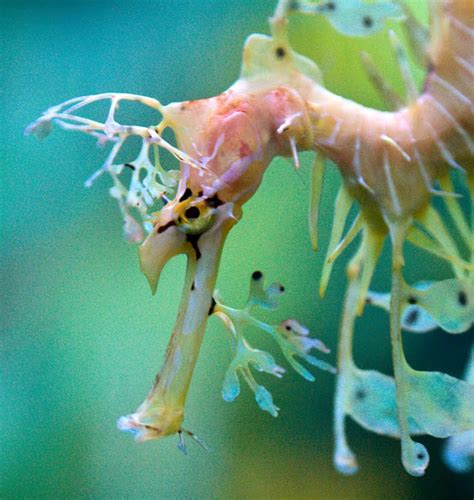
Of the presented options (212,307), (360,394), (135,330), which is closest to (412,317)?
(360,394)

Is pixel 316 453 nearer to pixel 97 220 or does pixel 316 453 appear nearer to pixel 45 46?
pixel 97 220

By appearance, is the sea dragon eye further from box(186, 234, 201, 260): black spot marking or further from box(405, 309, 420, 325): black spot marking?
box(405, 309, 420, 325): black spot marking

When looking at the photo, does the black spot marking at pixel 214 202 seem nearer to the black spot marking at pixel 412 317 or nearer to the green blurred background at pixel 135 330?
the black spot marking at pixel 412 317

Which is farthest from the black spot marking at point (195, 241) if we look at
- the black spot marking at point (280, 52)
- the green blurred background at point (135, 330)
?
the green blurred background at point (135, 330)

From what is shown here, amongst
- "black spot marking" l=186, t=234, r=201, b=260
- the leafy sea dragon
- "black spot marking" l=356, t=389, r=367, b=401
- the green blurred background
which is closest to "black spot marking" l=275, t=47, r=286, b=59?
the leafy sea dragon

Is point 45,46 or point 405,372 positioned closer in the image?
point 405,372

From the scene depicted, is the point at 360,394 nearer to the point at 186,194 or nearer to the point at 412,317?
the point at 412,317

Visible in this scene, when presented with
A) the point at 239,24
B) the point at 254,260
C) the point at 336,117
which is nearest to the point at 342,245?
the point at 336,117
